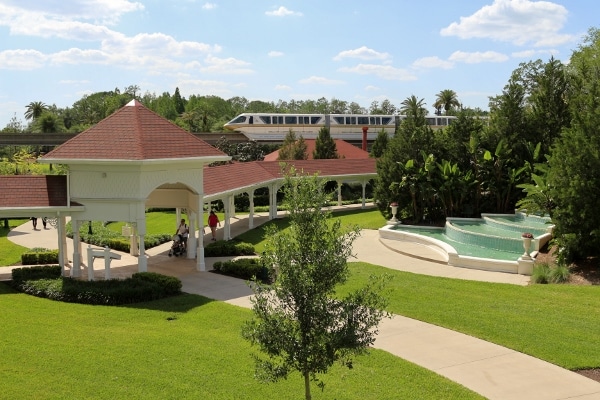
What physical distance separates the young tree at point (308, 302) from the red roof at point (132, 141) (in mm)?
11622

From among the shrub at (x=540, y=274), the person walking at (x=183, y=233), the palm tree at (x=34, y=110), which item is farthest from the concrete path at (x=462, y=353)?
the palm tree at (x=34, y=110)

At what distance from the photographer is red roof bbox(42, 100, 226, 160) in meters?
18.9

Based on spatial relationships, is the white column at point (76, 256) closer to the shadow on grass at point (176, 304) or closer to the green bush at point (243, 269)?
the shadow on grass at point (176, 304)

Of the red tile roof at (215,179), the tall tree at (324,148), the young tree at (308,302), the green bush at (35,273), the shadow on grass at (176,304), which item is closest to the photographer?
the young tree at (308,302)

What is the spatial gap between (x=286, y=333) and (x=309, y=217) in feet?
5.27

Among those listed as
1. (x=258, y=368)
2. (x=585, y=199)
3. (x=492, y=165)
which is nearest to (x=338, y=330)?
(x=258, y=368)

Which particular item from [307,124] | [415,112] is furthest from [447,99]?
[415,112]

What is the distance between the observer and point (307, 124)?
75562mm

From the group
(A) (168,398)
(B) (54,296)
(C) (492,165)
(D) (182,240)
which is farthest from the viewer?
(C) (492,165)

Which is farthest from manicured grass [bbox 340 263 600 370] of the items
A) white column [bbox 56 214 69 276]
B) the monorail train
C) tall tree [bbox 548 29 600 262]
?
the monorail train

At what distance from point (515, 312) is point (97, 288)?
11482 mm

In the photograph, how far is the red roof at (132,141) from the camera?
1892 centimetres

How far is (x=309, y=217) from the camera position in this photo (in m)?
8.18

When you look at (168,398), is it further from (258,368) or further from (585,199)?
(585,199)
